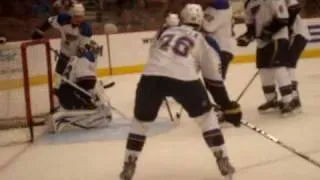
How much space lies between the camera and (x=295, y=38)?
547 centimetres

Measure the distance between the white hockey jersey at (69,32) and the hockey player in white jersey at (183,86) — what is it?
182 centimetres

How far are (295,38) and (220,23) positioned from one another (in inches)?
34.4

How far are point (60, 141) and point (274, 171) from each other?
170cm

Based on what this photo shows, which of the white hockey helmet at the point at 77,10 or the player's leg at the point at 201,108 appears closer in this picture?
the player's leg at the point at 201,108

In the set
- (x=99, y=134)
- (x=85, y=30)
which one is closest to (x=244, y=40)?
(x=85, y=30)

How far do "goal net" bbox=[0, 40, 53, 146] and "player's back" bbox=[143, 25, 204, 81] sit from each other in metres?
1.79

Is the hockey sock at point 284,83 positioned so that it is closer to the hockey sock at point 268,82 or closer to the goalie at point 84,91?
the hockey sock at point 268,82

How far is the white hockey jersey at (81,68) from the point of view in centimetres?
511

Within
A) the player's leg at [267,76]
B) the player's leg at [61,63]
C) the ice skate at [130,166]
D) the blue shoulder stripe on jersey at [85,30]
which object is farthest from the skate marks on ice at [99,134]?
the ice skate at [130,166]

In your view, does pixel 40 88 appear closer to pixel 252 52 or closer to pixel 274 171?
pixel 274 171

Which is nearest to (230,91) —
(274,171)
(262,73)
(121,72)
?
(262,73)

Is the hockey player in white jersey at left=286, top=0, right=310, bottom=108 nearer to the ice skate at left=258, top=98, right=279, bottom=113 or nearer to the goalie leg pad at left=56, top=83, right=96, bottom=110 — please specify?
the ice skate at left=258, top=98, right=279, bottom=113

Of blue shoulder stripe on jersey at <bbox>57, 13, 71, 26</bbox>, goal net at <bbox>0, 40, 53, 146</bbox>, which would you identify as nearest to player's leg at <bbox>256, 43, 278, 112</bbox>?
blue shoulder stripe on jersey at <bbox>57, 13, 71, 26</bbox>

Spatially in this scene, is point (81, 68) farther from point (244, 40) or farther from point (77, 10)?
point (244, 40)
